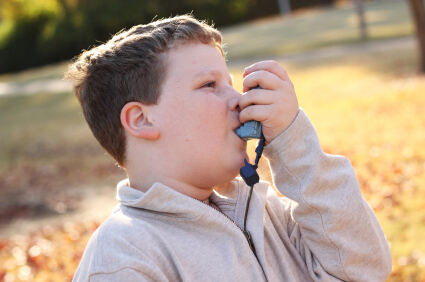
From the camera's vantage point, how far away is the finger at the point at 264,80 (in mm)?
2084

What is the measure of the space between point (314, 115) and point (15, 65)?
1153 inches

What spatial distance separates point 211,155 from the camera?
206 centimetres

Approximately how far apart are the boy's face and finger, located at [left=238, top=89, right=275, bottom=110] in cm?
5

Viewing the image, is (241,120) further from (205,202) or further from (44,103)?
(44,103)

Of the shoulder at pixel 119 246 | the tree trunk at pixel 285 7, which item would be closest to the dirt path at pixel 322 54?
the shoulder at pixel 119 246

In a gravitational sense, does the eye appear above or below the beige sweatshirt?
above

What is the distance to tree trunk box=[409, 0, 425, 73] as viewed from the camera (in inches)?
503

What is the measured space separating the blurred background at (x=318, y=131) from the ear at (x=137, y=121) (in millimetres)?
781

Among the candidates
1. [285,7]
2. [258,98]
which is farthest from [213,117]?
[285,7]

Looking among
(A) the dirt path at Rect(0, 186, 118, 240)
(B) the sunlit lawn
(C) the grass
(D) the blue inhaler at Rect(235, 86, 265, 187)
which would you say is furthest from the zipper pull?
(C) the grass

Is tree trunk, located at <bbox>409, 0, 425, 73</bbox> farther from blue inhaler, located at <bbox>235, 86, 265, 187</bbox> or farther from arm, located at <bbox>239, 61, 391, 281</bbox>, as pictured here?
blue inhaler, located at <bbox>235, 86, 265, 187</bbox>

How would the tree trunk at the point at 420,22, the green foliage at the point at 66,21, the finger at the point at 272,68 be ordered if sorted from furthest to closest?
the green foliage at the point at 66,21, the tree trunk at the point at 420,22, the finger at the point at 272,68

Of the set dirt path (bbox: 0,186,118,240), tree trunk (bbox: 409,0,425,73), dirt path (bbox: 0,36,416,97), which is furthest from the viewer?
dirt path (bbox: 0,36,416,97)

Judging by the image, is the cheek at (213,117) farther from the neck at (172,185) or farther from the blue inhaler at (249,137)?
the neck at (172,185)
